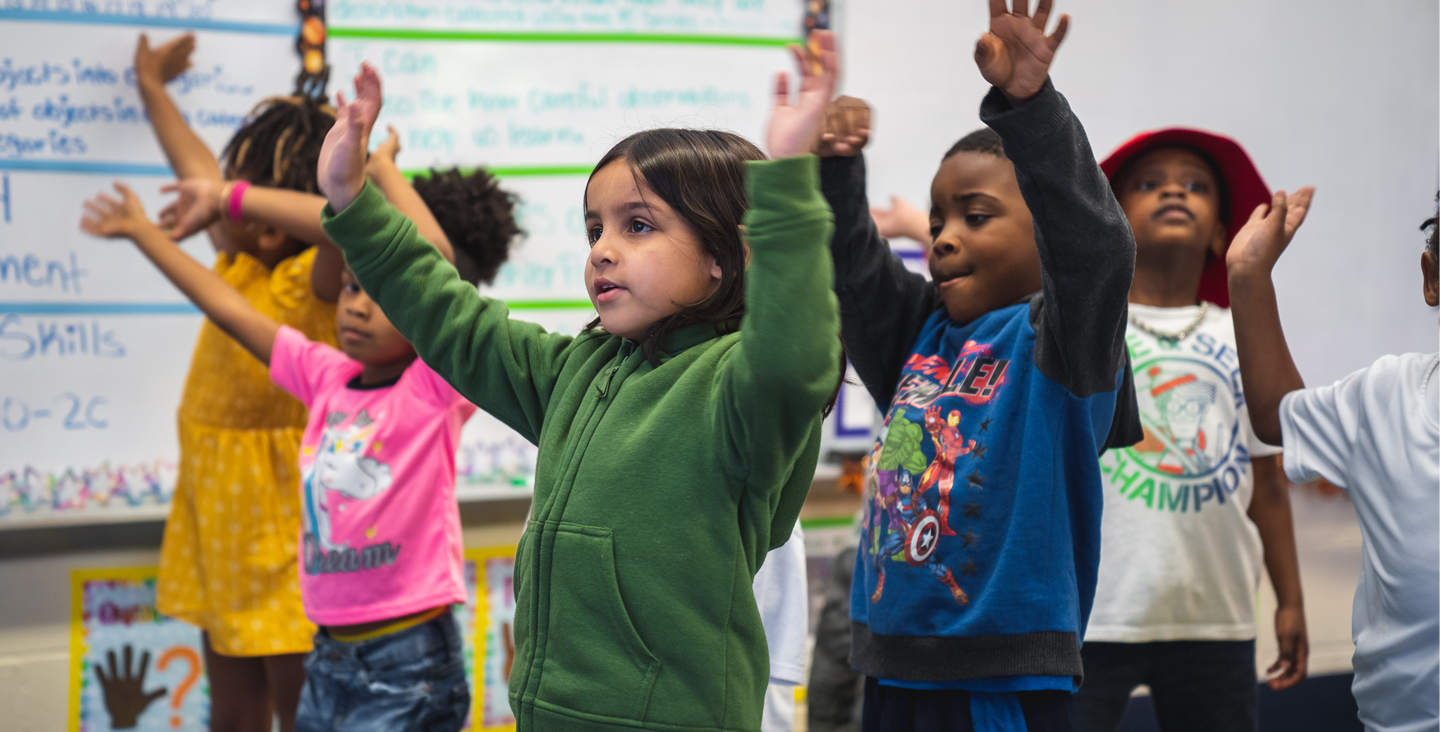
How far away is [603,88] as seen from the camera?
2.43 m

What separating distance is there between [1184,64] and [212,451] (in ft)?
8.40

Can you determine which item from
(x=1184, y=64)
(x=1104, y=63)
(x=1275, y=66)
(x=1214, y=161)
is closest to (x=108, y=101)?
(x=1214, y=161)

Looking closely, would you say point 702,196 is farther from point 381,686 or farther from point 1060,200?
point 381,686

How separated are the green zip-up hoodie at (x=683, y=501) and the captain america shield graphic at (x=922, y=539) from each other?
0.25 meters

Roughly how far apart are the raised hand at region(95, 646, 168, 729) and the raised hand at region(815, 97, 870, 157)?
1.88 meters

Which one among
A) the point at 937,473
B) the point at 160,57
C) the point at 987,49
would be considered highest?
the point at 160,57

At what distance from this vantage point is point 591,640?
3.08 ft

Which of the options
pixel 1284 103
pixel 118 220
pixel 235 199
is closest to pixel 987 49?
pixel 235 199

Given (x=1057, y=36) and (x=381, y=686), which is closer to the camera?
(x=1057, y=36)

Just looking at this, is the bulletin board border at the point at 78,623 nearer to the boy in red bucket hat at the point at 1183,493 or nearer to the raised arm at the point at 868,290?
the raised arm at the point at 868,290

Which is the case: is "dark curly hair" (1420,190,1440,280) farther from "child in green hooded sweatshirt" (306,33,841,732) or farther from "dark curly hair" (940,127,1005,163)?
"child in green hooded sweatshirt" (306,33,841,732)

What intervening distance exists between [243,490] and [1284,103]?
2809mm

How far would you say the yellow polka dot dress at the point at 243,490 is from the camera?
1935 mm

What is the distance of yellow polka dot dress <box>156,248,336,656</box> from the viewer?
1.93 metres
